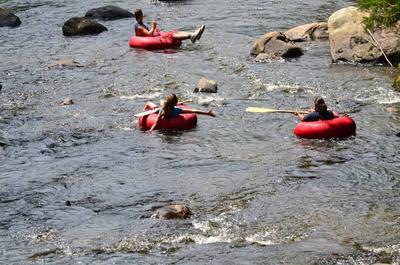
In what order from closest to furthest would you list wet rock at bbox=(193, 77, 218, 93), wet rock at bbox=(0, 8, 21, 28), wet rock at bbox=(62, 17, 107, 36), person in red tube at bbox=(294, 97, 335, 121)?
person in red tube at bbox=(294, 97, 335, 121)
wet rock at bbox=(193, 77, 218, 93)
wet rock at bbox=(62, 17, 107, 36)
wet rock at bbox=(0, 8, 21, 28)

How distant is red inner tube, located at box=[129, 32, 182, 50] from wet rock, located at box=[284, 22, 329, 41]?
120 inches

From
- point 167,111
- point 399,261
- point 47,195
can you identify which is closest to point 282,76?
point 167,111

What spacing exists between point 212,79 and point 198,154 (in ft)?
16.0

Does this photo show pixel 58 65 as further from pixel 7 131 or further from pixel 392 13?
pixel 392 13

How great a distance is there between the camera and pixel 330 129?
47.0ft

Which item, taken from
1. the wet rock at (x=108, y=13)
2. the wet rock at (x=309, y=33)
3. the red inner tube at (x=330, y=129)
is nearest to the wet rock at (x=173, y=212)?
the red inner tube at (x=330, y=129)

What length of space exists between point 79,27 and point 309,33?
6699 millimetres

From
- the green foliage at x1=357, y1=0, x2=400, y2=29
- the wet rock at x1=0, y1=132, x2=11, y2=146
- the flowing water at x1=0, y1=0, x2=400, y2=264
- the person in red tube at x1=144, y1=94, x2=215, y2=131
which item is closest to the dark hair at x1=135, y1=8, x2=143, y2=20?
the flowing water at x1=0, y1=0, x2=400, y2=264

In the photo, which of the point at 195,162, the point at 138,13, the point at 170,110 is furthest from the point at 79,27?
the point at 195,162

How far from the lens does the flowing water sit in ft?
33.7

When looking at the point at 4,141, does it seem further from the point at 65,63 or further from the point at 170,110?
the point at 65,63

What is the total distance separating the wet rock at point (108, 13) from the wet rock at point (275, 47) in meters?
6.65

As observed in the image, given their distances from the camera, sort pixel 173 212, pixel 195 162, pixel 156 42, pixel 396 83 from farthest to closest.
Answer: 1. pixel 156 42
2. pixel 396 83
3. pixel 195 162
4. pixel 173 212

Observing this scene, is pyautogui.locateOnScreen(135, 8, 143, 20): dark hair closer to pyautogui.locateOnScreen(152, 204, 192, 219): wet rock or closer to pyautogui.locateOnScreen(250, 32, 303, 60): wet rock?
pyautogui.locateOnScreen(250, 32, 303, 60): wet rock
